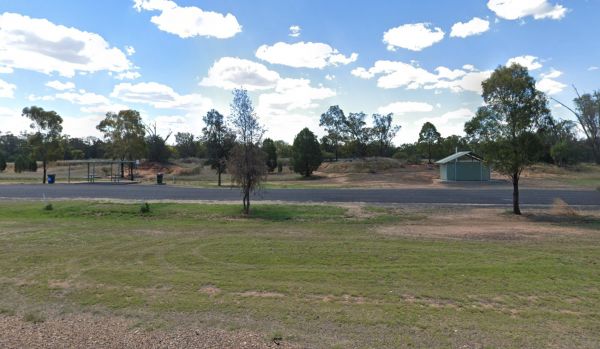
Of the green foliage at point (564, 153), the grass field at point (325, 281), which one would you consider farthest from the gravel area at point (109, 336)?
the green foliage at point (564, 153)

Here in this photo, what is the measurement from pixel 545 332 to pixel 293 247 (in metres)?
6.84

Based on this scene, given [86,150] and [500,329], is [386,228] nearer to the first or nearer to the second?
[500,329]

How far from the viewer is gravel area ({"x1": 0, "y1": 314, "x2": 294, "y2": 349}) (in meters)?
5.30

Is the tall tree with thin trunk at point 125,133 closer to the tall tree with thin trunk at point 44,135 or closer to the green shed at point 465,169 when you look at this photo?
the tall tree with thin trunk at point 44,135

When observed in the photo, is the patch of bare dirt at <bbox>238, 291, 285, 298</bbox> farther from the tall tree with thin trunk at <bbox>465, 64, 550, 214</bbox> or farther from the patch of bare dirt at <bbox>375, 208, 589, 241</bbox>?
the tall tree with thin trunk at <bbox>465, 64, 550, 214</bbox>

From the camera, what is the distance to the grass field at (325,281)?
232 inches

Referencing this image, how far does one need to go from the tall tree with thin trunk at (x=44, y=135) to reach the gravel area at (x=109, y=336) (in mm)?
51013

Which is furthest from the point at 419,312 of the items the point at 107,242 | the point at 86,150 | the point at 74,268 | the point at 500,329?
the point at 86,150

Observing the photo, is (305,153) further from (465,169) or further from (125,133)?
(125,133)

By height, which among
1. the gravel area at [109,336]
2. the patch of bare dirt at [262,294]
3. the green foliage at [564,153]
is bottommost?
the gravel area at [109,336]

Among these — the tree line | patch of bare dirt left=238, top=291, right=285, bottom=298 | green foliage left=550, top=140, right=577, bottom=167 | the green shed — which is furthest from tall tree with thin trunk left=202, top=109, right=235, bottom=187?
green foliage left=550, top=140, right=577, bottom=167

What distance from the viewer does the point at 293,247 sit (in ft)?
38.1

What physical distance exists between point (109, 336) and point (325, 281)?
3.98 m

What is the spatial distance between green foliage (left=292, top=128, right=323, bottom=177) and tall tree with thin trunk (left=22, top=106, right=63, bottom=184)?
28.7 metres
